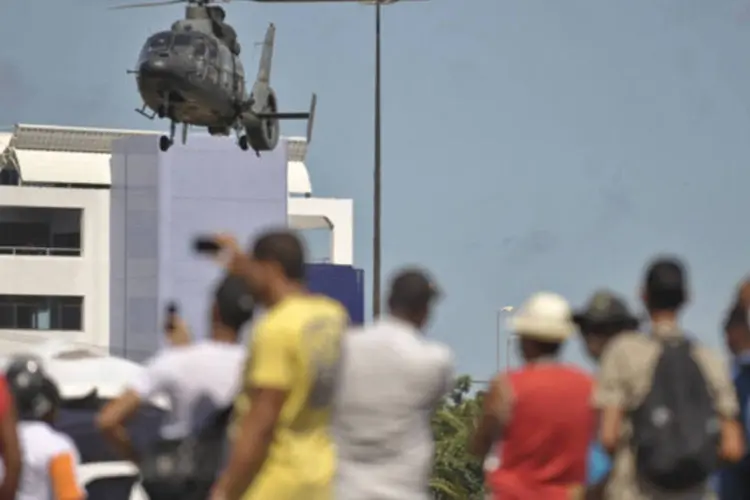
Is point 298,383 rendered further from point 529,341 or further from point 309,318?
point 529,341

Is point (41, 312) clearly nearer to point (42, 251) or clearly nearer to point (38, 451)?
point (42, 251)

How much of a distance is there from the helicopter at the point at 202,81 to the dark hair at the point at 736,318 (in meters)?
35.3

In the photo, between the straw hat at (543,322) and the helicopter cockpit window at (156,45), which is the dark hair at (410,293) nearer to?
the straw hat at (543,322)

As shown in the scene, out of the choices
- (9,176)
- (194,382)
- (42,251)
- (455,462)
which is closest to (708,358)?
(194,382)

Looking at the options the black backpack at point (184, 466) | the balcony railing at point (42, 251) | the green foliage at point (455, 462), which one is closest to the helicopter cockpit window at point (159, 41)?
the green foliage at point (455, 462)

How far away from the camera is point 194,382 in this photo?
31.1ft

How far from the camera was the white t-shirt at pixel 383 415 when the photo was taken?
8.90m

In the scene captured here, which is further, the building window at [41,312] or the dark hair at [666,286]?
the building window at [41,312]

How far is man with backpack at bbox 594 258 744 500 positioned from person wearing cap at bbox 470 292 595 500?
498 mm

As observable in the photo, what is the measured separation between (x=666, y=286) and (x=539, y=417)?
86 centimetres

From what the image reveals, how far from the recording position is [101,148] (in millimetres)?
98562

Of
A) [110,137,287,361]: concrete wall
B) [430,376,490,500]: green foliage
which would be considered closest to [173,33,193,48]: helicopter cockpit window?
[430,376,490,500]: green foliage

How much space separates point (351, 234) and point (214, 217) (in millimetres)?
12933

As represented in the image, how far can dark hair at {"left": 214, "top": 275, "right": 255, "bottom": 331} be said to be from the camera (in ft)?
30.2
